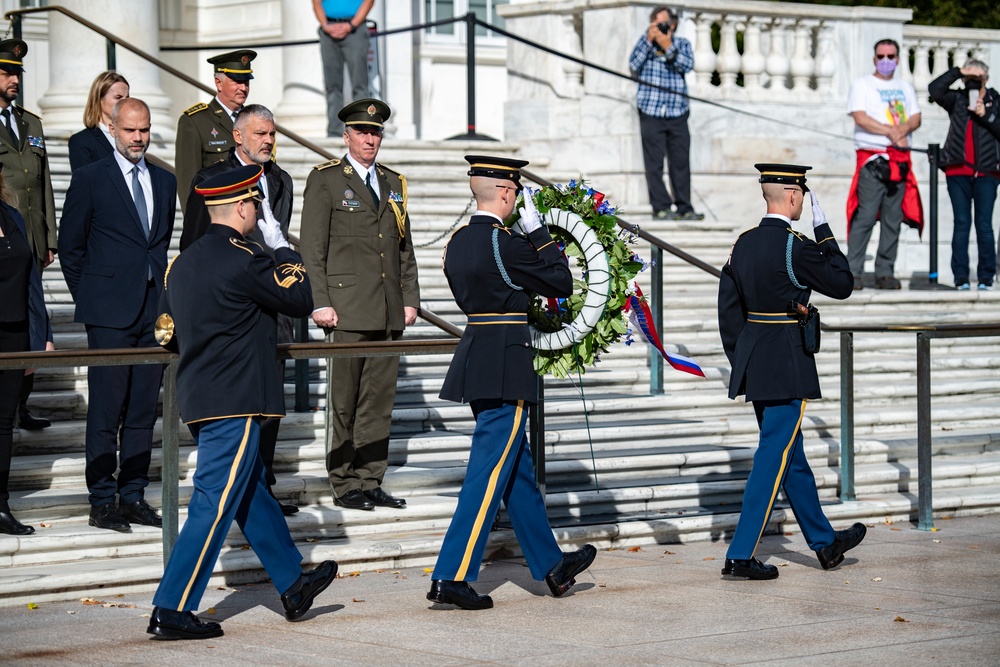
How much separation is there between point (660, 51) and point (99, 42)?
492cm

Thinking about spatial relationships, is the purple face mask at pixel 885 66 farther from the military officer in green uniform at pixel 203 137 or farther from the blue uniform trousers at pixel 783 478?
the military officer in green uniform at pixel 203 137

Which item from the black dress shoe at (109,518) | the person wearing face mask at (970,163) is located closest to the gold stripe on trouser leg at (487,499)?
the black dress shoe at (109,518)

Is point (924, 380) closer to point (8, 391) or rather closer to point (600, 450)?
point (600, 450)

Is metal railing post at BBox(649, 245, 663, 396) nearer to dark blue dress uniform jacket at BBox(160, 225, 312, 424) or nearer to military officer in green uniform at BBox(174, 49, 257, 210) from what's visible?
military officer in green uniform at BBox(174, 49, 257, 210)

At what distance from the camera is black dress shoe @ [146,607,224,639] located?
650cm

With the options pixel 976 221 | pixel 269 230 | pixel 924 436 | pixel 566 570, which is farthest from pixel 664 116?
pixel 566 570

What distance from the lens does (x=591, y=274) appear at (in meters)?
7.70

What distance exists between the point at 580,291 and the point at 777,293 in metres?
1.03

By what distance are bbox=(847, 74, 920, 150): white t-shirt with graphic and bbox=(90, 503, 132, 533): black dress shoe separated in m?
8.75

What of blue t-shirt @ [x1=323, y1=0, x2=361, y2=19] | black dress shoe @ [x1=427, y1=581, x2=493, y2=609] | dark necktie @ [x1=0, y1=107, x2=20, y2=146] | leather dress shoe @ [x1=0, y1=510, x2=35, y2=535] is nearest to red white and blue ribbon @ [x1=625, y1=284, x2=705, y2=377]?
black dress shoe @ [x1=427, y1=581, x2=493, y2=609]

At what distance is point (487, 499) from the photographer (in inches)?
285

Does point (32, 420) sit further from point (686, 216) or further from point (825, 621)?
point (686, 216)

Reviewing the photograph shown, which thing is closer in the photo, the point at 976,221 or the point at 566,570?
the point at 566,570

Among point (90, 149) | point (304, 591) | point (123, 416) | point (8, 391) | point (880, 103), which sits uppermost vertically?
point (880, 103)
